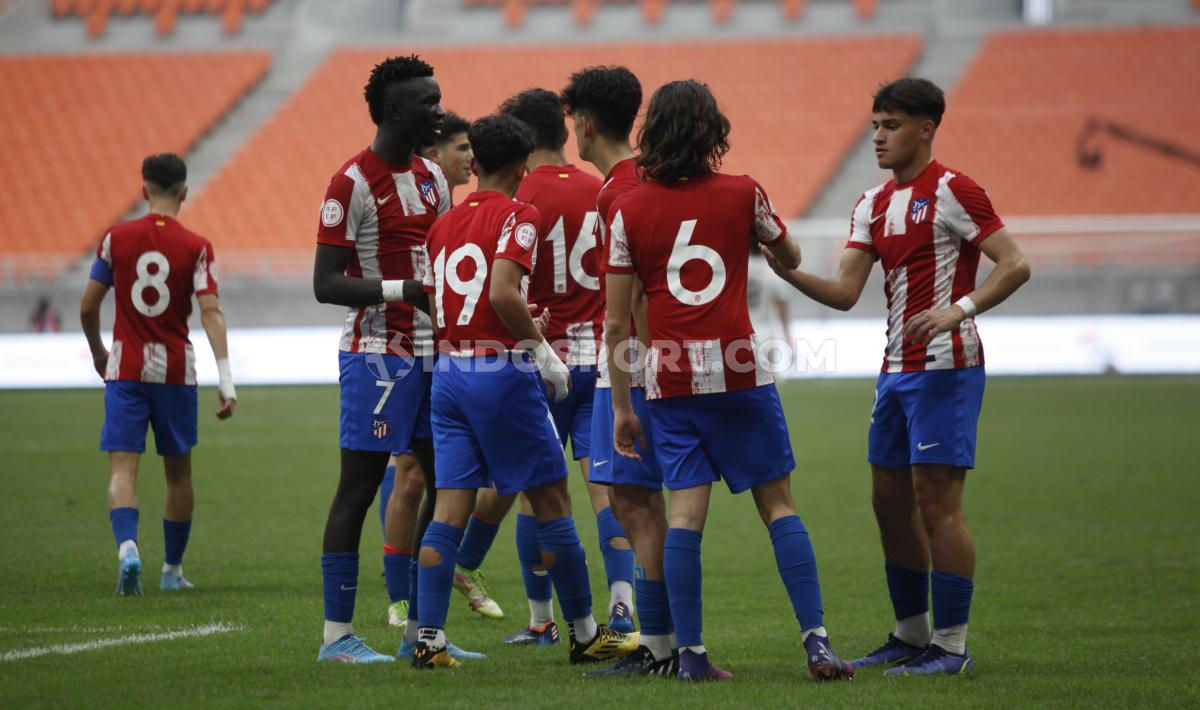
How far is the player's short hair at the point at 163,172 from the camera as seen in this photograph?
7.07 m

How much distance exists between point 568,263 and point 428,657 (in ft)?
6.00

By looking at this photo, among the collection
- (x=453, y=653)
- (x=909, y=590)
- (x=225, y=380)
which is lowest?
(x=453, y=653)

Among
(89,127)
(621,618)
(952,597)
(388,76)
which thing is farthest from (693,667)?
(89,127)

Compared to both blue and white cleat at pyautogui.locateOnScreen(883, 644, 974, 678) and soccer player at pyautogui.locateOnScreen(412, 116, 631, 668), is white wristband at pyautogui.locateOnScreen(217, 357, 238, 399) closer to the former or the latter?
soccer player at pyautogui.locateOnScreen(412, 116, 631, 668)

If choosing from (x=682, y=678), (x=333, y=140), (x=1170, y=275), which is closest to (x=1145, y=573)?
(x=682, y=678)

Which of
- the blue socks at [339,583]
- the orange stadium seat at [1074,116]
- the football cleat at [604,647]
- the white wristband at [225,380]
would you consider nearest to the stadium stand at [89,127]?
the orange stadium seat at [1074,116]

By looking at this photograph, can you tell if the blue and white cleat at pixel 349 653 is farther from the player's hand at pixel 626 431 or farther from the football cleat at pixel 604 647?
the player's hand at pixel 626 431

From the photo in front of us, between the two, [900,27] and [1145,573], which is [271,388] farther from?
[900,27]

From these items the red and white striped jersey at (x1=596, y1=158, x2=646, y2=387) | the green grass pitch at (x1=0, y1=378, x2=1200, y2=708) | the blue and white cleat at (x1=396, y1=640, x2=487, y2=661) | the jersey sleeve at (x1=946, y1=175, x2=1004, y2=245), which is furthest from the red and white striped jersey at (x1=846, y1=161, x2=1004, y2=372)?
the blue and white cleat at (x1=396, y1=640, x2=487, y2=661)

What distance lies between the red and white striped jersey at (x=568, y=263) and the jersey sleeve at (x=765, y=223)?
1214 millimetres

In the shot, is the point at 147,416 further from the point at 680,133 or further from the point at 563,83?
the point at 563,83

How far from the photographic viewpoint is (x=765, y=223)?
4770 mm

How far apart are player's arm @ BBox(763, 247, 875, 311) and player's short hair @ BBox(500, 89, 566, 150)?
4.64 feet

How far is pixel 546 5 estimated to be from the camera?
38.5 meters
